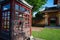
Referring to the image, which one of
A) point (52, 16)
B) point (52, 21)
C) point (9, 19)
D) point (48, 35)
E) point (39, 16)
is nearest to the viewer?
point (9, 19)

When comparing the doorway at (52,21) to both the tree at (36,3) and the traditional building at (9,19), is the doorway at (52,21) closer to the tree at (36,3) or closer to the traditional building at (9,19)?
the tree at (36,3)

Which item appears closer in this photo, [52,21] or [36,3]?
[52,21]

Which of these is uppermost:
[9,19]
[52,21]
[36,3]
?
[36,3]

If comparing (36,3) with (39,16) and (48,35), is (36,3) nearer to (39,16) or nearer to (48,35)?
(39,16)

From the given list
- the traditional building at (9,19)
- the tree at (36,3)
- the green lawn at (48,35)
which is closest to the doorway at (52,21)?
the tree at (36,3)

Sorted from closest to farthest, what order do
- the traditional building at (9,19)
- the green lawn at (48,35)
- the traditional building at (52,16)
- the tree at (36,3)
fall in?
the traditional building at (9,19) → the green lawn at (48,35) → the traditional building at (52,16) → the tree at (36,3)

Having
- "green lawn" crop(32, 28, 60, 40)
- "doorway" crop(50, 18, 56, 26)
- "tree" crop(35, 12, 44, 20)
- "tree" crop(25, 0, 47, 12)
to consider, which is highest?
"tree" crop(25, 0, 47, 12)

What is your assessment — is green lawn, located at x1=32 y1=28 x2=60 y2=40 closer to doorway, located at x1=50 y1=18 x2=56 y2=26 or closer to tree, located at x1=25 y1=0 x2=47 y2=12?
doorway, located at x1=50 y1=18 x2=56 y2=26

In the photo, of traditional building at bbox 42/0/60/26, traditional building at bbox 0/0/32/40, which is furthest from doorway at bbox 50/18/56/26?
traditional building at bbox 0/0/32/40

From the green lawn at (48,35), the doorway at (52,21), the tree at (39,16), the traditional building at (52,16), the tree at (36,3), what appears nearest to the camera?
the green lawn at (48,35)

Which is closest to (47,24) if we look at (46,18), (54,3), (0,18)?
(46,18)

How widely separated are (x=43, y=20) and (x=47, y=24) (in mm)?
2063

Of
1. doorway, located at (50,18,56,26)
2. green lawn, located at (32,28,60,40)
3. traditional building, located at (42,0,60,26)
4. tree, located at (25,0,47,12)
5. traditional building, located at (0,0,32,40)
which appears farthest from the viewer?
tree, located at (25,0,47,12)

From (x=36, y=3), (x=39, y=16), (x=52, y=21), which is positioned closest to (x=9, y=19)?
(x=52, y=21)
